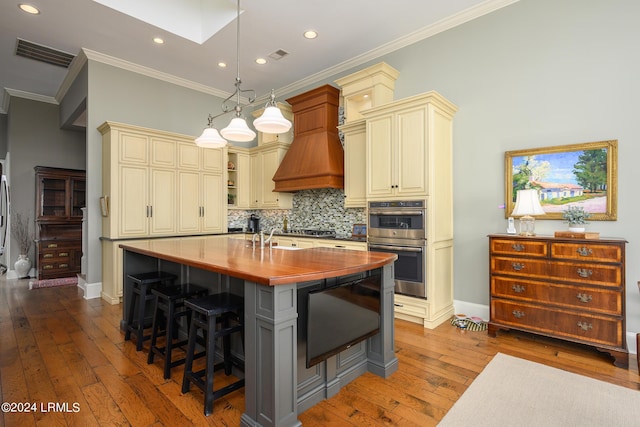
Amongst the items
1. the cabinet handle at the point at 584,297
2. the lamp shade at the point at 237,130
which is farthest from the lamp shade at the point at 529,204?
the lamp shade at the point at 237,130

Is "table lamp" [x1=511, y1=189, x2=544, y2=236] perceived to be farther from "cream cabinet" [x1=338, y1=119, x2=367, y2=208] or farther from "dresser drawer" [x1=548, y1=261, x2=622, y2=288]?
"cream cabinet" [x1=338, y1=119, x2=367, y2=208]

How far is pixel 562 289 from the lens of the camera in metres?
2.78

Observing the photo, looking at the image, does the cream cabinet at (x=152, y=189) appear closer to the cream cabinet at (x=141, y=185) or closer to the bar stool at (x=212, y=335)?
the cream cabinet at (x=141, y=185)

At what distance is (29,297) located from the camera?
4.77 meters

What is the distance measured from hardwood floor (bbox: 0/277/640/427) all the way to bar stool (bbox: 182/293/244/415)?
0.36 feet

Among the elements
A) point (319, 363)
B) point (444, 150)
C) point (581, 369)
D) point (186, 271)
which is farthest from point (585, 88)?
point (186, 271)

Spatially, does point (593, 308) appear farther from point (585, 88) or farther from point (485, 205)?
point (585, 88)

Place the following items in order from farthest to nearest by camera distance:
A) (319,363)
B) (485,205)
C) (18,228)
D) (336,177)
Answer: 1. (18,228)
2. (336,177)
3. (485,205)
4. (319,363)

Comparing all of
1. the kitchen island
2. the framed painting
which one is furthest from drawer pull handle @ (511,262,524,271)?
the kitchen island

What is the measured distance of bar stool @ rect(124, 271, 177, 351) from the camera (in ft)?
9.46

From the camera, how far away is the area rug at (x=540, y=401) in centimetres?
189

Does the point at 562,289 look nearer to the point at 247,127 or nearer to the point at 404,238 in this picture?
the point at 404,238

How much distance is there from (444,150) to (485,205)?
0.76 metres

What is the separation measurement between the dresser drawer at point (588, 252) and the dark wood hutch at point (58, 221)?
761cm
